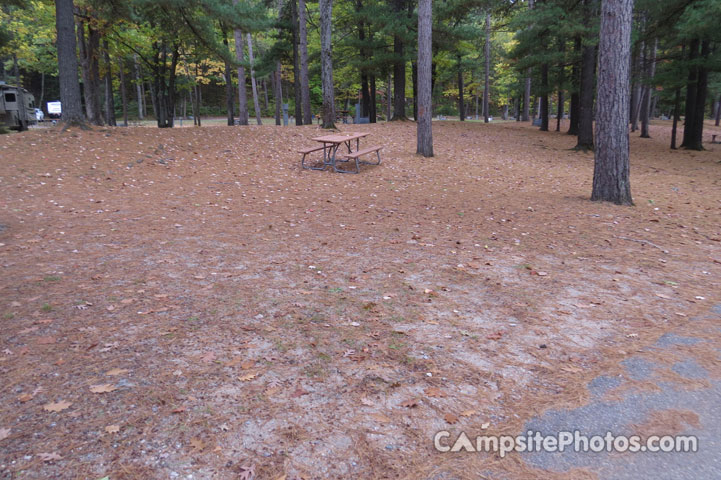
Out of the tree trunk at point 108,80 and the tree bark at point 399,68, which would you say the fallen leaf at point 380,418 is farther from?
the tree trunk at point 108,80

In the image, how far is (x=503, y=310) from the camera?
Answer: 3.92 meters

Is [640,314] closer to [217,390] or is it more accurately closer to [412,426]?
[412,426]

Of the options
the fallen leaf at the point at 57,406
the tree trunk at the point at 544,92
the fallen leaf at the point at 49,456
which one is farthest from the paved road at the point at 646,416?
the tree trunk at the point at 544,92

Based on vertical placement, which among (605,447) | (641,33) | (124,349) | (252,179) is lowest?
(605,447)

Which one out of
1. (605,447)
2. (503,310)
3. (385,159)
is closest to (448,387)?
(605,447)

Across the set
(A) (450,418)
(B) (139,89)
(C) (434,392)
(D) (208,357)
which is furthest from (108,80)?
(B) (139,89)

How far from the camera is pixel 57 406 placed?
246 cm

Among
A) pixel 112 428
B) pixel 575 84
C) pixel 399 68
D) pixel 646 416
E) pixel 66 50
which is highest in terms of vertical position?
pixel 399 68

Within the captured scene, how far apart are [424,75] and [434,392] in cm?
1072

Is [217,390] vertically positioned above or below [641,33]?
below

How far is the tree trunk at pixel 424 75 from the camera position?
37.4 ft

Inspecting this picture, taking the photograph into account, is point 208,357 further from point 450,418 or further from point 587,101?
point 587,101

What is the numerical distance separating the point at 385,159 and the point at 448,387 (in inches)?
403

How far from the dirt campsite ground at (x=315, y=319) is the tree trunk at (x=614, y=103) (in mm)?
462
